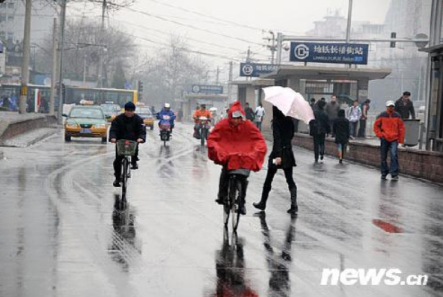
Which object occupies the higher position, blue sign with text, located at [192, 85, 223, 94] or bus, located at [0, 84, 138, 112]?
blue sign with text, located at [192, 85, 223, 94]

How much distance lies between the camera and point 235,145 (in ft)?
40.0

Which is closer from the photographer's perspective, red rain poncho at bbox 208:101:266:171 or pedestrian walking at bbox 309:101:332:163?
red rain poncho at bbox 208:101:266:171

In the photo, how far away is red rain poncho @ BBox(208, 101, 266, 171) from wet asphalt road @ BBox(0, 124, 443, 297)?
0.90 meters

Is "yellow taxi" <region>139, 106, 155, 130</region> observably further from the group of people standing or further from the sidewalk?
the group of people standing

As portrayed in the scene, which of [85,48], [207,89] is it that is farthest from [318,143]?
[207,89]

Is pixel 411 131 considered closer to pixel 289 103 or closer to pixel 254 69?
pixel 289 103

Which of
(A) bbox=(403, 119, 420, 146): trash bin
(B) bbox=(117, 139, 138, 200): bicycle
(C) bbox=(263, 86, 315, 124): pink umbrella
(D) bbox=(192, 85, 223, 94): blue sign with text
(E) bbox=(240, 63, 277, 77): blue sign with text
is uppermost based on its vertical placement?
(E) bbox=(240, 63, 277, 77): blue sign with text

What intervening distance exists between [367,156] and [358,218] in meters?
15.4

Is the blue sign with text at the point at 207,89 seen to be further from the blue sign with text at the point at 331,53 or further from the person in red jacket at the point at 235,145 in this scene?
the person in red jacket at the point at 235,145

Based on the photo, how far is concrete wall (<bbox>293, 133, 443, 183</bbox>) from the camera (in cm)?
2306

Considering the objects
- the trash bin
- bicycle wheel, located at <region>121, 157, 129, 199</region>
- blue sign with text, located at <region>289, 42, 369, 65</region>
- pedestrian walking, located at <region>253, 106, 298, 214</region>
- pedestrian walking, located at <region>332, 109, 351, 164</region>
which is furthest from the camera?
blue sign with text, located at <region>289, 42, 369, 65</region>

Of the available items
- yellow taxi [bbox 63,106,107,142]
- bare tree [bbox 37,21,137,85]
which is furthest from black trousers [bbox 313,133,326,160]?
bare tree [bbox 37,21,137,85]

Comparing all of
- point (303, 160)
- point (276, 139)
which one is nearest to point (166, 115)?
point (303, 160)

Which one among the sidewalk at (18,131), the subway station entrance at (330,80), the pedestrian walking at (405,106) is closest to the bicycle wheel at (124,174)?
the pedestrian walking at (405,106)
